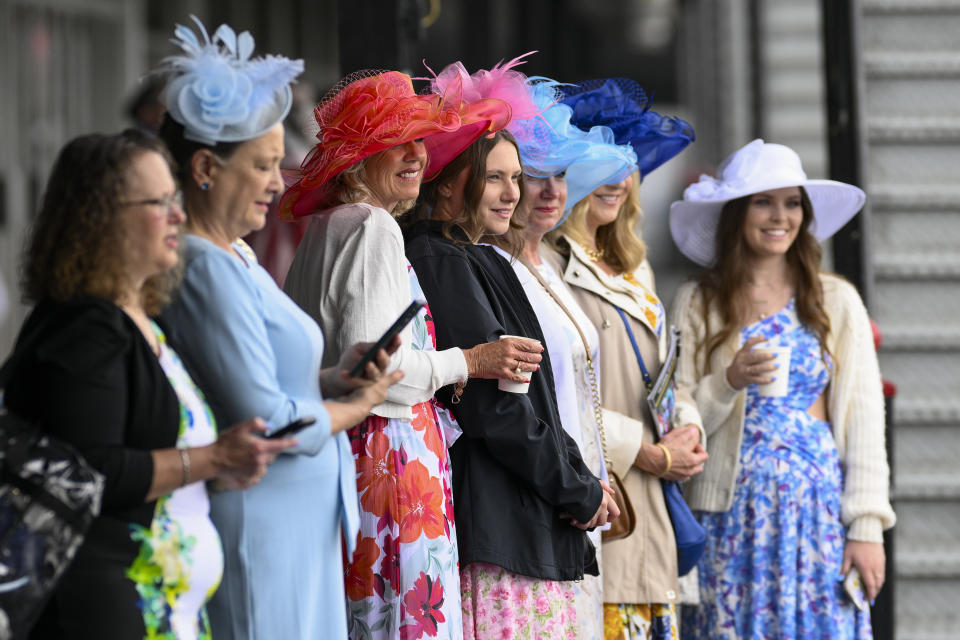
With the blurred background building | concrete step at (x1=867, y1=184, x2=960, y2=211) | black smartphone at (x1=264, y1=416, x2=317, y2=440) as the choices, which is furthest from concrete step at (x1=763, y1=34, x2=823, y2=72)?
black smartphone at (x1=264, y1=416, x2=317, y2=440)

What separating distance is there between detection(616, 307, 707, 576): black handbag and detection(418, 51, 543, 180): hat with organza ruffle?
768 mm

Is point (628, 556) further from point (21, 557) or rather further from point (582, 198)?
point (21, 557)

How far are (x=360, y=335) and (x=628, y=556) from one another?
4.22 ft

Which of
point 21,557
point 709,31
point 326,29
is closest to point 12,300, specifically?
point 326,29

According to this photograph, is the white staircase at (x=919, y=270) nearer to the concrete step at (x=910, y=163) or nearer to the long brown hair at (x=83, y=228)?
the concrete step at (x=910, y=163)

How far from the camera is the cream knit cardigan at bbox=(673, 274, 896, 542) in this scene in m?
3.89

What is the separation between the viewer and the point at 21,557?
6.28 feet

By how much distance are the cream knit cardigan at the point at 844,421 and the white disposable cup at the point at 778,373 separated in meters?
0.13

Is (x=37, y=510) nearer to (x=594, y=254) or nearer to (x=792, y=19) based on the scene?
(x=594, y=254)

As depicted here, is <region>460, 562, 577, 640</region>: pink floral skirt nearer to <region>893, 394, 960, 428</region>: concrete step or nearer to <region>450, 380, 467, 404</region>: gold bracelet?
<region>450, 380, 467, 404</region>: gold bracelet

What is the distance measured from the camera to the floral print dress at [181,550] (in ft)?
6.83

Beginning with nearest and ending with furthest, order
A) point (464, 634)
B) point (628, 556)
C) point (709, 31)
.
→ point (464, 634) → point (628, 556) → point (709, 31)

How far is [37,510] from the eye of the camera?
1936mm

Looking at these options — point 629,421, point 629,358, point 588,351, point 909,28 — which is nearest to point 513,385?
point 588,351
